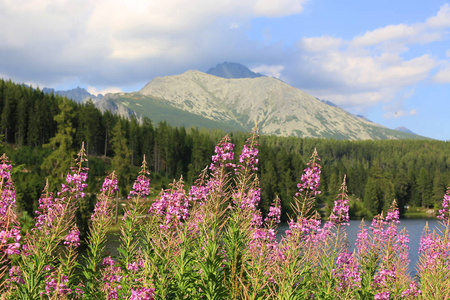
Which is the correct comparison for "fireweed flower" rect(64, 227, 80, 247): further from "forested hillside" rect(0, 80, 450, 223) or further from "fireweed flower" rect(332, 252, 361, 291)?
"forested hillside" rect(0, 80, 450, 223)

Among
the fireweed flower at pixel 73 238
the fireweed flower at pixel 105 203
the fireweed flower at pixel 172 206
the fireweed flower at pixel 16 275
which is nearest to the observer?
the fireweed flower at pixel 172 206

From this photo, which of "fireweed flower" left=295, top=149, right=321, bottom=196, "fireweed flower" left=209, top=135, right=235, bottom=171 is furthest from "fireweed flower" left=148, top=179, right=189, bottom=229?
"fireweed flower" left=295, top=149, right=321, bottom=196

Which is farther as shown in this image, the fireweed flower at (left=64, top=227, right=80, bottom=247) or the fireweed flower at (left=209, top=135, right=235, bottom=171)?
the fireweed flower at (left=64, top=227, right=80, bottom=247)

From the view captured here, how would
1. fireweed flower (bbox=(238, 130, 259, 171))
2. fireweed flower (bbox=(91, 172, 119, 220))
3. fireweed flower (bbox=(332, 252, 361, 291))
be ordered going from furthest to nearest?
fireweed flower (bbox=(332, 252, 361, 291)) → fireweed flower (bbox=(91, 172, 119, 220)) → fireweed flower (bbox=(238, 130, 259, 171))

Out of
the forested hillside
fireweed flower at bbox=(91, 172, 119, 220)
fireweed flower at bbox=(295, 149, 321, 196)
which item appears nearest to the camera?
fireweed flower at bbox=(295, 149, 321, 196)

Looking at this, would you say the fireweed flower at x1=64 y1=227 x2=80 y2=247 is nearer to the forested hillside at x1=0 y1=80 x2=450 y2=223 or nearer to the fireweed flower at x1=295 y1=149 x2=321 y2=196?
the fireweed flower at x1=295 y1=149 x2=321 y2=196

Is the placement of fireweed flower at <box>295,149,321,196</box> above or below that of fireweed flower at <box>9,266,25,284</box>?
above

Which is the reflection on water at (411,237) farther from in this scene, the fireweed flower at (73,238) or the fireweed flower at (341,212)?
the fireweed flower at (73,238)

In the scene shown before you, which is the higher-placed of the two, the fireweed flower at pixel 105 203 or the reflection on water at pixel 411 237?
the fireweed flower at pixel 105 203

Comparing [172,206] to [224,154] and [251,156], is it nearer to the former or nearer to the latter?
[224,154]

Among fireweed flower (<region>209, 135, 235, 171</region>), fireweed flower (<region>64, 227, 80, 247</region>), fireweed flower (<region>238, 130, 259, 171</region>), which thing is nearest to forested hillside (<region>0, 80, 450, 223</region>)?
fireweed flower (<region>64, 227, 80, 247</region>)

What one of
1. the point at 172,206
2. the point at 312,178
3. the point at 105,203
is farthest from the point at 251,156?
the point at 105,203

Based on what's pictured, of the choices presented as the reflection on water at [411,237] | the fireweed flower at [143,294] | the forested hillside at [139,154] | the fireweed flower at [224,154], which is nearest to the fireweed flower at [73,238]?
the fireweed flower at [224,154]

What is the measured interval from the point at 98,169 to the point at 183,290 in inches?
3779
